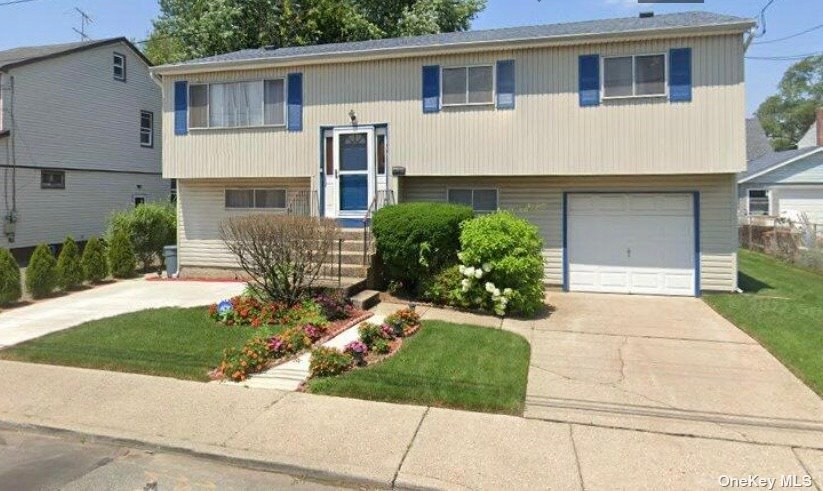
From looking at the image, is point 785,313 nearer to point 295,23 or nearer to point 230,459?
point 230,459

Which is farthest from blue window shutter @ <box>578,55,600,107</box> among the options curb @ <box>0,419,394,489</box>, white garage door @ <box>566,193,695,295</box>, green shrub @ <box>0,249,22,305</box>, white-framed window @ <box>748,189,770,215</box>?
white-framed window @ <box>748,189,770,215</box>

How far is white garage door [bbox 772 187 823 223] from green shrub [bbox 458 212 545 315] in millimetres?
21180

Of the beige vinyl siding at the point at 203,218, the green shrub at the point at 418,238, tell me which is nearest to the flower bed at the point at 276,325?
the green shrub at the point at 418,238

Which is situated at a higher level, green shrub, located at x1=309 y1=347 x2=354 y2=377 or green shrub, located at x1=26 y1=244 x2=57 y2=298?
green shrub, located at x1=26 y1=244 x2=57 y2=298

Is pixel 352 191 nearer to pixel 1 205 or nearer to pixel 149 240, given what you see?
pixel 149 240

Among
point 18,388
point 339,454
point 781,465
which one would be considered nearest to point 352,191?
point 18,388

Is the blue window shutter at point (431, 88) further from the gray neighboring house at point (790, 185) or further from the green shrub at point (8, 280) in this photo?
the gray neighboring house at point (790, 185)

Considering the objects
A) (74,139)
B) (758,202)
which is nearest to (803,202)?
(758,202)

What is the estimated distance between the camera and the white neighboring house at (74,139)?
1839cm

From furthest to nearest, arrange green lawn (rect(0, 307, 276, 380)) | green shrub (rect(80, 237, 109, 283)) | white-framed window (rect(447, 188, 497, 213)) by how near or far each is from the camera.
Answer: white-framed window (rect(447, 188, 497, 213))
green shrub (rect(80, 237, 109, 283))
green lawn (rect(0, 307, 276, 380))

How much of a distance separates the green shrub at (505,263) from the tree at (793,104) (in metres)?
68.0

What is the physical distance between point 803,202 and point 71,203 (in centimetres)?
3074

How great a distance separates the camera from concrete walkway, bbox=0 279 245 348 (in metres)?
8.55

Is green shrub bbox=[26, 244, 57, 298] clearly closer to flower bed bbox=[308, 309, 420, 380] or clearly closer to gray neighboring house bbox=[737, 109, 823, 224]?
flower bed bbox=[308, 309, 420, 380]
